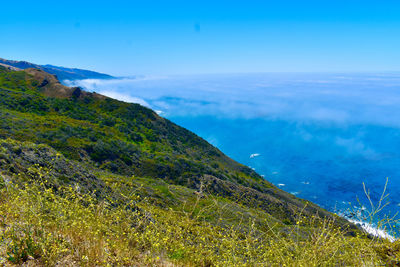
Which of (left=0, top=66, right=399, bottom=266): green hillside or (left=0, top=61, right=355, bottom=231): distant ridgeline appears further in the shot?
(left=0, top=61, right=355, bottom=231): distant ridgeline

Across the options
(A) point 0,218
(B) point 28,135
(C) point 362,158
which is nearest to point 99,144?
(B) point 28,135

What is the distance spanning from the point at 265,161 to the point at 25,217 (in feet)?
648

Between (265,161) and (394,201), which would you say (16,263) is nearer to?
(394,201)

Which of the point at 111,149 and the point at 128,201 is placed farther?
the point at 111,149

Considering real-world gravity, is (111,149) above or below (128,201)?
below

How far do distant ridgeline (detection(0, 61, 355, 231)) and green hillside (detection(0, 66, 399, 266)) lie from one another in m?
0.21

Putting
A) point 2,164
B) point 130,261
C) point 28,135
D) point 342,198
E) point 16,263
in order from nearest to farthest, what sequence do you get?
1. point 16,263
2. point 130,261
3. point 2,164
4. point 28,135
5. point 342,198

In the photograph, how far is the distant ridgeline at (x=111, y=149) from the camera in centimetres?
1477

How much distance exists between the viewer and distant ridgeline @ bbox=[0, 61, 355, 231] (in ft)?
48.5

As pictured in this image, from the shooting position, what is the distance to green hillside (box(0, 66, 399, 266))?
4391 millimetres

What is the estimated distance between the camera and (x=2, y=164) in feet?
30.5

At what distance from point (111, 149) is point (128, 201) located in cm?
3408

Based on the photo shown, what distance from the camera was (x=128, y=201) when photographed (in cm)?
1057

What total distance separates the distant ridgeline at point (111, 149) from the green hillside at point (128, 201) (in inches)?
8.3
